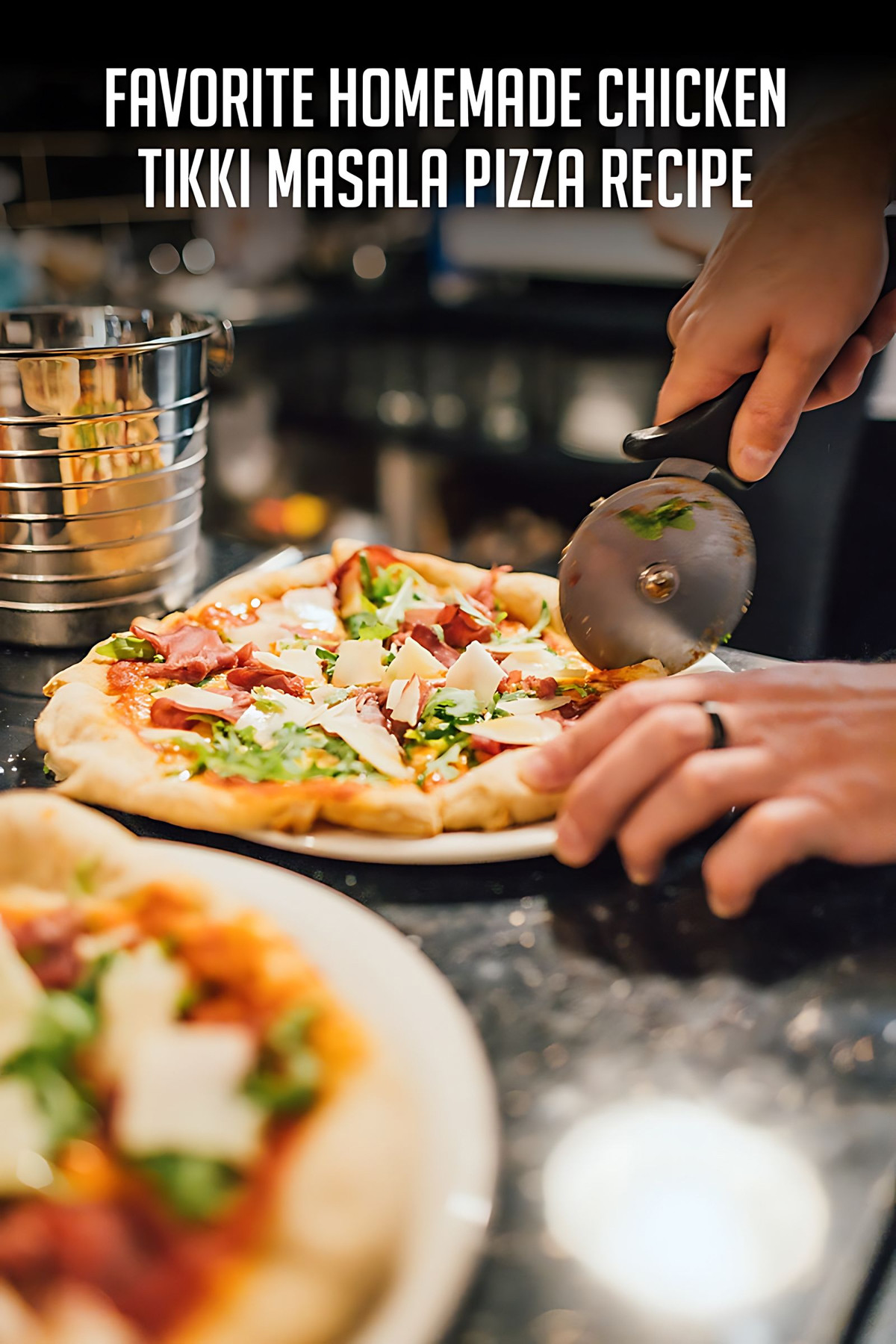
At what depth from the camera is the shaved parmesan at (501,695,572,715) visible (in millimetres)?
1198

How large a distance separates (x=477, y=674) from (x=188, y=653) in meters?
0.36

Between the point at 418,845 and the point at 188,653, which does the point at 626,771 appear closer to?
the point at 418,845

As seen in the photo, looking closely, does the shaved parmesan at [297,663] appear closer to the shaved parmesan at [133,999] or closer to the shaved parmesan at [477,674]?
the shaved parmesan at [477,674]

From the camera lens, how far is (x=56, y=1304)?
0.52 metres

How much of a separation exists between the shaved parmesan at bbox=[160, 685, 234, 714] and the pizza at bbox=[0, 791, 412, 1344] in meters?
0.44

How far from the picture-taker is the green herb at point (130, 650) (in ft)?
4.33

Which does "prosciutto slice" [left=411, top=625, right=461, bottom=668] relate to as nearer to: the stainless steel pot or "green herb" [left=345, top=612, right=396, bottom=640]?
"green herb" [left=345, top=612, right=396, bottom=640]

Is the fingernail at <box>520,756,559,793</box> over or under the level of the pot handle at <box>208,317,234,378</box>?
under

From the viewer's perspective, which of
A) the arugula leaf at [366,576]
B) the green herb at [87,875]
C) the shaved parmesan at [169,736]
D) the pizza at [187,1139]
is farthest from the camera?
the arugula leaf at [366,576]

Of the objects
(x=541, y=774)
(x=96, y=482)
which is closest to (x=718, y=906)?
(x=541, y=774)

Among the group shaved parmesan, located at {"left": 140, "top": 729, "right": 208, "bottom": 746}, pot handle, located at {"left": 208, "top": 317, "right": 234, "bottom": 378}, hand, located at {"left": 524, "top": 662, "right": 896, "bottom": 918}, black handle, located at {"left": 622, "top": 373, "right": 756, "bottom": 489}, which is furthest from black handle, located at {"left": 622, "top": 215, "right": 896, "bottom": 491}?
pot handle, located at {"left": 208, "top": 317, "right": 234, "bottom": 378}

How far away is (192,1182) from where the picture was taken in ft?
1.87

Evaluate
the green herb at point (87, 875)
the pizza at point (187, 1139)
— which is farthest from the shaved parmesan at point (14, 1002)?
the green herb at point (87, 875)

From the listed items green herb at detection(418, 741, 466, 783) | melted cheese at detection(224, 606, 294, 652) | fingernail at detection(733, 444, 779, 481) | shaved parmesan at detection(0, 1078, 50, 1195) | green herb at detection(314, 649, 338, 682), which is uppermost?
fingernail at detection(733, 444, 779, 481)
